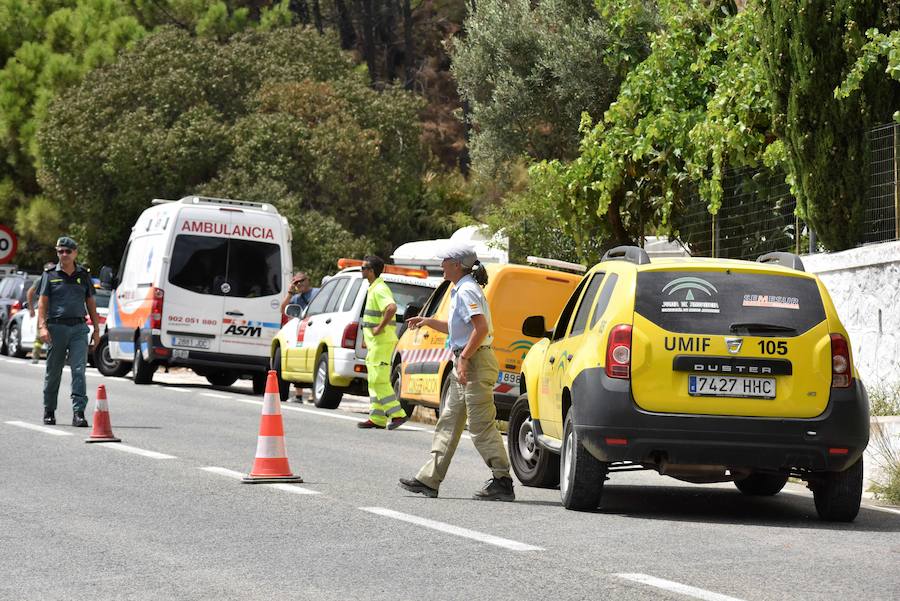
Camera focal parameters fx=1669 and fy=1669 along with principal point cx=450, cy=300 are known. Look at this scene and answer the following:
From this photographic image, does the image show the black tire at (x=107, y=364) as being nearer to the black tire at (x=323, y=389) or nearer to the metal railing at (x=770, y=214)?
the black tire at (x=323, y=389)

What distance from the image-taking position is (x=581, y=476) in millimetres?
10680

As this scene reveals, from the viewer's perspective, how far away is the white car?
20.6 m

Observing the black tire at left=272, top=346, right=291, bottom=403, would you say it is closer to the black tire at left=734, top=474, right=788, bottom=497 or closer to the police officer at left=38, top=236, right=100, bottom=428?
the police officer at left=38, top=236, right=100, bottom=428

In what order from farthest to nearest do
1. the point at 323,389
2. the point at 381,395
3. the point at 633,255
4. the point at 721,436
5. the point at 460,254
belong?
1. the point at 323,389
2. the point at 381,395
3. the point at 460,254
4. the point at 633,255
5. the point at 721,436

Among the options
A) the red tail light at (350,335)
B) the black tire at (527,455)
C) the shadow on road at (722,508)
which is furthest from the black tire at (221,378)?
the shadow on road at (722,508)

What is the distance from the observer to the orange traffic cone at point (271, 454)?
11.9m

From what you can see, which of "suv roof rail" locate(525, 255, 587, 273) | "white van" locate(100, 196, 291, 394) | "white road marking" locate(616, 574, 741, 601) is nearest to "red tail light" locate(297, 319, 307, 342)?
"white van" locate(100, 196, 291, 394)

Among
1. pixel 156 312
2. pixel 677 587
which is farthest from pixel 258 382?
pixel 677 587

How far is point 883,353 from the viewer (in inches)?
642

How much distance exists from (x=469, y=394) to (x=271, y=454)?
65.1 inches

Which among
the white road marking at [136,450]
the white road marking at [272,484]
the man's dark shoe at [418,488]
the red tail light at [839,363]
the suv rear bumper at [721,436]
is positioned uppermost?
the red tail light at [839,363]

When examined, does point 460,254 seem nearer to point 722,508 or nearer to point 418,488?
point 418,488

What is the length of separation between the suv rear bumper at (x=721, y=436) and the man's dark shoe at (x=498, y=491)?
3.75ft

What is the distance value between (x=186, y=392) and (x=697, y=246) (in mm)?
7502
